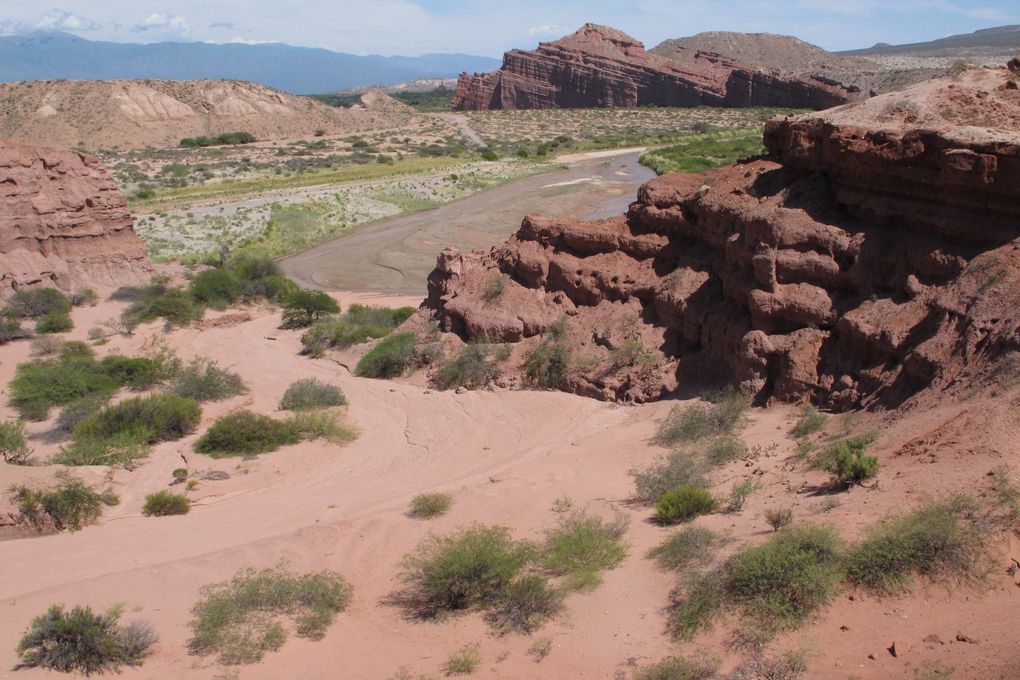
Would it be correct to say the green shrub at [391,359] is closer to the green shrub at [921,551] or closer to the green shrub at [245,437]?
the green shrub at [245,437]

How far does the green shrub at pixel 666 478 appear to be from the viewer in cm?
980

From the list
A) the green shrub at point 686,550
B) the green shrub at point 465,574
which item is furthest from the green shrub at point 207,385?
the green shrub at point 686,550

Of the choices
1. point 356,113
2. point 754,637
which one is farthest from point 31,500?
point 356,113

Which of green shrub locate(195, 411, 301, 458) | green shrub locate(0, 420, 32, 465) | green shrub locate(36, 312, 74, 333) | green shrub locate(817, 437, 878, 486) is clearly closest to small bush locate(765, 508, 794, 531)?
green shrub locate(817, 437, 878, 486)

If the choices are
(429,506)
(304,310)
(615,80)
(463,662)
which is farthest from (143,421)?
(615,80)

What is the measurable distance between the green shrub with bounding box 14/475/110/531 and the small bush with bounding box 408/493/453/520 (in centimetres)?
426

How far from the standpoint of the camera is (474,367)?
52.6 ft

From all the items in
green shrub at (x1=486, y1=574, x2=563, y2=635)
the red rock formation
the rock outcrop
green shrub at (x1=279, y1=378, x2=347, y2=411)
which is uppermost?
the red rock formation

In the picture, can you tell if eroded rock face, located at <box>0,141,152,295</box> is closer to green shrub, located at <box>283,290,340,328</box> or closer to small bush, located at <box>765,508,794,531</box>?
green shrub, located at <box>283,290,340,328</box>

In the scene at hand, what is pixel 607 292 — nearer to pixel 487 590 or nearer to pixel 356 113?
pixel 487 590

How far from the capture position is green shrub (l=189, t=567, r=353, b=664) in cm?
764

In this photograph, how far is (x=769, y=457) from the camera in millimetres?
10305

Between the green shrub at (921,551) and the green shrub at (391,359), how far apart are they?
11419 millimetres

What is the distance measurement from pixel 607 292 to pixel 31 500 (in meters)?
9.66
